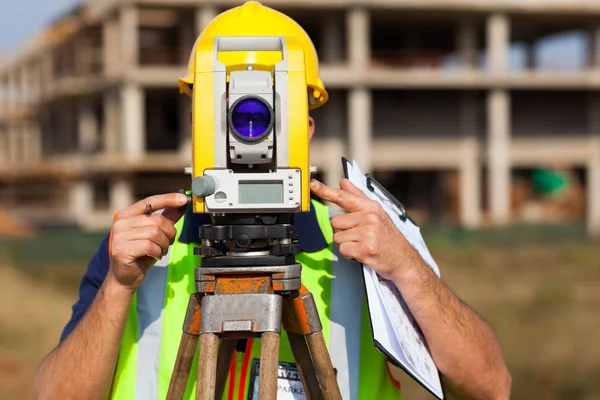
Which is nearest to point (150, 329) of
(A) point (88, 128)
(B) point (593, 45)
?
(A) point (88, 128)

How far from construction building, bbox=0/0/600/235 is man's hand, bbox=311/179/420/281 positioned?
78.8 ft

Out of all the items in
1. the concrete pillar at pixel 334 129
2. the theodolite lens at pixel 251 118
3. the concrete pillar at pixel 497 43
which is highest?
the concrete pillar at pixel 497 43

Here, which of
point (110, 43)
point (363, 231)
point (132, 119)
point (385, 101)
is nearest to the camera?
point (363, 231)

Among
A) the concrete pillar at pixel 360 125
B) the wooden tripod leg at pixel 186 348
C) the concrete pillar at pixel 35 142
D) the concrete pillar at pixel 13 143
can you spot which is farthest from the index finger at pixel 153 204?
the concrete pillar at pixel 13 143

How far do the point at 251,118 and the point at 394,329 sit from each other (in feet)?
2.06

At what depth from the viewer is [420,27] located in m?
30.8

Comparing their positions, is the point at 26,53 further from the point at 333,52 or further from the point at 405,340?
the point at 405,340

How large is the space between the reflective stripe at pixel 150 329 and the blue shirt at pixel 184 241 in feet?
0.38

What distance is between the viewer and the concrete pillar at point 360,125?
87.8 feet

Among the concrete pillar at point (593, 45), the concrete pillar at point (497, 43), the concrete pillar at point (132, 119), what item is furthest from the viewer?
the concrete pillar at point (593, 45)

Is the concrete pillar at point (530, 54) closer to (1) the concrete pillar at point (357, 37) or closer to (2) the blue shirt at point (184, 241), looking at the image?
(1) the concrete pillar at point (357, 37)

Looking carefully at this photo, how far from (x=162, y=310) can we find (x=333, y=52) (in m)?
26.3

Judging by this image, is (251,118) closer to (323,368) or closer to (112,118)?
(323,368)

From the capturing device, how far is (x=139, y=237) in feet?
5.87
